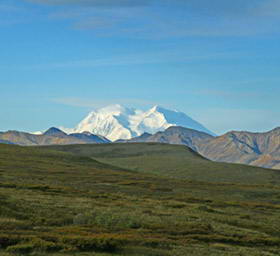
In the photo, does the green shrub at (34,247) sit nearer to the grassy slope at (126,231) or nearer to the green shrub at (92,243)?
the grassy slope at (126,231)

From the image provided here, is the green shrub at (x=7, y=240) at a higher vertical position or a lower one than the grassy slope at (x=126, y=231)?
higher

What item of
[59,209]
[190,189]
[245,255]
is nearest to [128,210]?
[59,209]

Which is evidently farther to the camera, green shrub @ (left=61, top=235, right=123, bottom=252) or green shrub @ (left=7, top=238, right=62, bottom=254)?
green shrub @ (left=61, top=235, right=123, bottom=252)

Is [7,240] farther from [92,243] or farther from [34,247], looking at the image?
[92,243]

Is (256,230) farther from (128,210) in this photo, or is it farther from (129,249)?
(129,249)

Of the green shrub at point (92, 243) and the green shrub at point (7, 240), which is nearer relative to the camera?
the green shrub at point (7, 240)

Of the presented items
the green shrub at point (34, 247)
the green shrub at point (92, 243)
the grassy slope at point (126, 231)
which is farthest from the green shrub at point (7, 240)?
the green shrub at point (92, 243)

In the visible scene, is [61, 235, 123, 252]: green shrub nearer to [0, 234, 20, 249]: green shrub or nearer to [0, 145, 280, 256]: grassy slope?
[0, 145, 280, 256]: grassy slope

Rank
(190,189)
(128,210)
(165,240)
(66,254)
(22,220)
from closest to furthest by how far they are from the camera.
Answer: (66,254) → (165,240) → (22,220) → (128,210) → (190,189)

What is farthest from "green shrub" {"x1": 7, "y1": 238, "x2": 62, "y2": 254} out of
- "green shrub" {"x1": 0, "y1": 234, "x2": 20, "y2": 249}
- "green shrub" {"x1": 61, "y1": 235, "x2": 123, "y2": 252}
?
"green shrub" {"x1": 61, "y1": 235, "x2": 123, "y2": 252}

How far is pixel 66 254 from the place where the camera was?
3594cm

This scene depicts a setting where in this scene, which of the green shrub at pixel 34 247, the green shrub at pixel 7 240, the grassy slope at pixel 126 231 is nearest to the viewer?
the green shrub at pixel 34 247

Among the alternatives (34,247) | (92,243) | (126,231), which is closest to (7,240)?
(34,247)

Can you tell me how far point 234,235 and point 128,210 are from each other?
16368 mm
